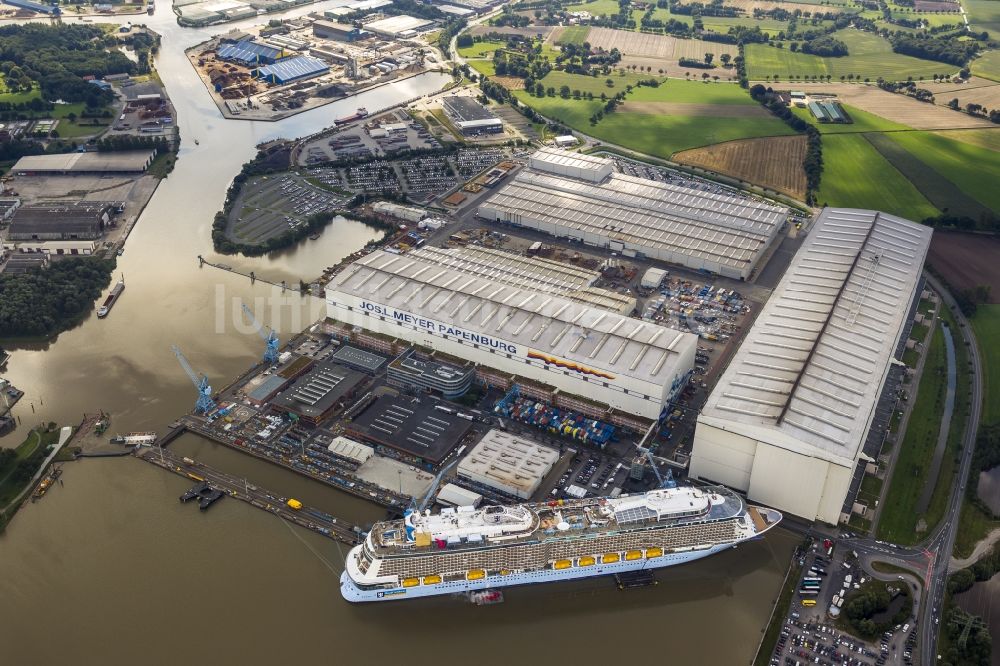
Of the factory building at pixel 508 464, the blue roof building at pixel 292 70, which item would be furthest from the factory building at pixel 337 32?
the factory building at pixel 508 464

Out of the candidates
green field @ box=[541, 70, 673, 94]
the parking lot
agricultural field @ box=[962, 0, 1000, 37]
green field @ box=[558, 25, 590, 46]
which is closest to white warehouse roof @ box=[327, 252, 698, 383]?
the parking lot

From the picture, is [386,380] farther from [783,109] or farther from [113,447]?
[783,109]

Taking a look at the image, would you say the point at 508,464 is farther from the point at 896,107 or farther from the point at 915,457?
the point at 896,107

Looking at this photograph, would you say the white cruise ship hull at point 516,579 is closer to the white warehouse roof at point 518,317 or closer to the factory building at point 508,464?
the factory building at point 508,464

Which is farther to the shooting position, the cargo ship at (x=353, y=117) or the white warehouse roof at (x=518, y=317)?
the cargo ship at (x=353, y=117)

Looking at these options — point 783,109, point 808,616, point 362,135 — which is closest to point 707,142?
point 783,109

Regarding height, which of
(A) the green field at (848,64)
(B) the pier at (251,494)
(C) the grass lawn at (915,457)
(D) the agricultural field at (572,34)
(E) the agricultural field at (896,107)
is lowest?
(B) the pier at (251,494)
